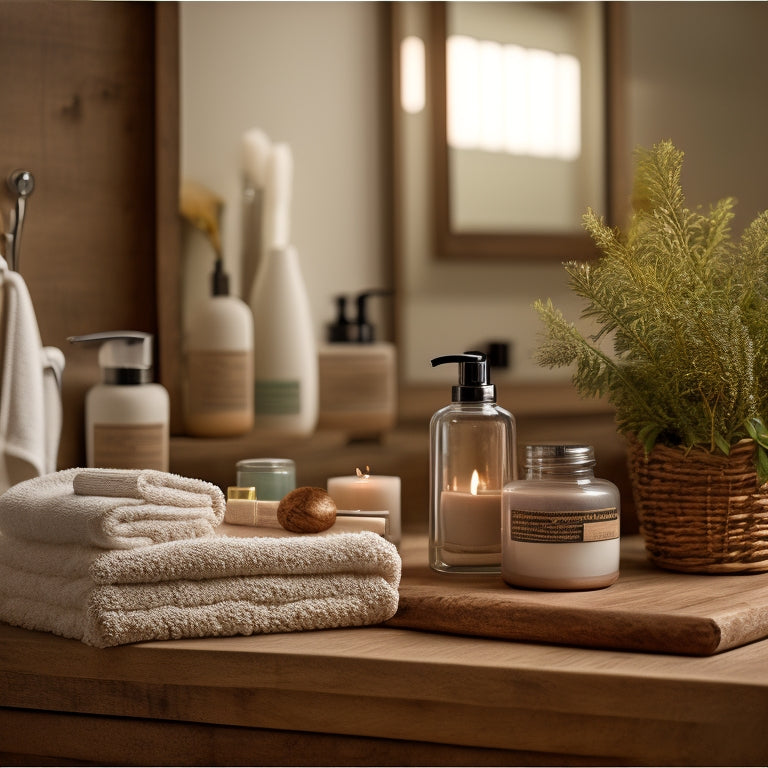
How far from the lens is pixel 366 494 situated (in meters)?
0.96

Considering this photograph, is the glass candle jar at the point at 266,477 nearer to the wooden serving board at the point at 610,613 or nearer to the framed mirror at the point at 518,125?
the wooden serving board at the point at 610,613

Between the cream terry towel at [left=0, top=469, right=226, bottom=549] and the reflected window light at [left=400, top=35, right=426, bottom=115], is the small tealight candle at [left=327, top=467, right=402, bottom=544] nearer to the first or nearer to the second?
the cream terry towel at [left=0, top=469, right=226, bottom=549]

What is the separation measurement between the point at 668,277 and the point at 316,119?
18.5 inches

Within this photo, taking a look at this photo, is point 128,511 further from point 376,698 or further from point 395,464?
point 395,464

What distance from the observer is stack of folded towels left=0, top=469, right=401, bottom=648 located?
707 millimetres

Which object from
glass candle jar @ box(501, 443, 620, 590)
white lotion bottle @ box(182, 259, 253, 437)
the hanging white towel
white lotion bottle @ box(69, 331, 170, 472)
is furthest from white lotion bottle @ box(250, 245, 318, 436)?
glass candle jar @ box(501, 443, 620, 590)

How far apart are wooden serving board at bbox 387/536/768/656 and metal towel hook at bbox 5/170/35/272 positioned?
1.57ft

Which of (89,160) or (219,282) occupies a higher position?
(89,160)

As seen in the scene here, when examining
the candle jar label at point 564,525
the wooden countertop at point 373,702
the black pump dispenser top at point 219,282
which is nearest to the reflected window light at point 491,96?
the black pump dispenser top at point 219,282

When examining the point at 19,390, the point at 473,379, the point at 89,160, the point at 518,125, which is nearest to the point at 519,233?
the point at 518,125

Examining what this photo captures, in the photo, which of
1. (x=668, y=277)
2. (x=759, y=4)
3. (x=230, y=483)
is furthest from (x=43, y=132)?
(x=759, y=4)

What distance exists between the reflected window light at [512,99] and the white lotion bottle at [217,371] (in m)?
0.34

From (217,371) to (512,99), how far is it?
1.60ft

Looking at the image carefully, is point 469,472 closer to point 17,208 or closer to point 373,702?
point 373,702
